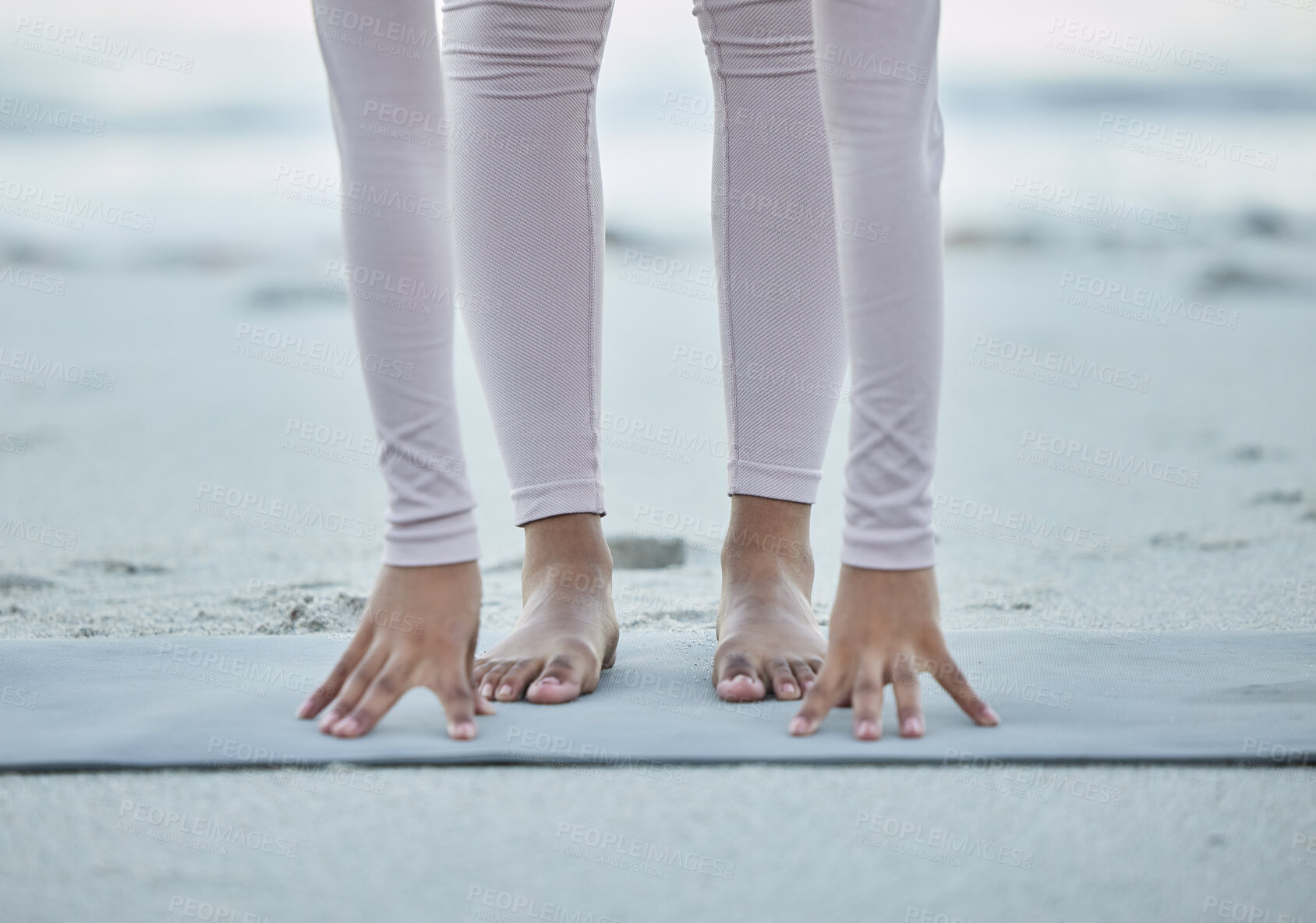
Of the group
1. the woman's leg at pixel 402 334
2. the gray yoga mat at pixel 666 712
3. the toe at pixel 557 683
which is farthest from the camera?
the toe at pixel 557 683

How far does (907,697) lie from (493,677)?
0.44m

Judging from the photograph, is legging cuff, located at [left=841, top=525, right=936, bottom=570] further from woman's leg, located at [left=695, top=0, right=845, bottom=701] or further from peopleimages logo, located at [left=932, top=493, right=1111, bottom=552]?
peopleimages logo, located at [left=932, top=493, right=1111, bottom=552]

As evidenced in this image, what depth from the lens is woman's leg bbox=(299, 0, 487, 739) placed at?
123 centimetres

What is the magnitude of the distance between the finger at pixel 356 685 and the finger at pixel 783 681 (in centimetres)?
40

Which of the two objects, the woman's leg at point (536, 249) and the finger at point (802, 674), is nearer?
the finger at point (802, 674)

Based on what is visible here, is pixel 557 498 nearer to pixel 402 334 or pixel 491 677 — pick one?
pixel 491 677

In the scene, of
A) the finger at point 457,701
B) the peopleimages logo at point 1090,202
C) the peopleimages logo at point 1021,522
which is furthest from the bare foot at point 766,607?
the peopleimages logo at point 1090,202

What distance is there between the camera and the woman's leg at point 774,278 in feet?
5.23

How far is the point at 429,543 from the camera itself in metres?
1.24

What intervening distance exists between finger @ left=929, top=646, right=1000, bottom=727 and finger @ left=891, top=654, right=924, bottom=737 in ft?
0.07

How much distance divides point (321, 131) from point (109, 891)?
33.3ft

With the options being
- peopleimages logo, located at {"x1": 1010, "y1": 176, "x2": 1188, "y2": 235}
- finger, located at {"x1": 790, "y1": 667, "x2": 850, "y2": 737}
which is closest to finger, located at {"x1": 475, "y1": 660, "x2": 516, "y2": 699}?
finger, located at {"x1": 790, "y1": 667, "x2": 850, "y2": 737}

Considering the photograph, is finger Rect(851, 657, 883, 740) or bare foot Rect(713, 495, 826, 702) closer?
finger Rect(851, 657, 883, 740)

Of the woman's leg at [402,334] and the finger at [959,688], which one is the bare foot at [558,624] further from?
the finger at [959,688]
